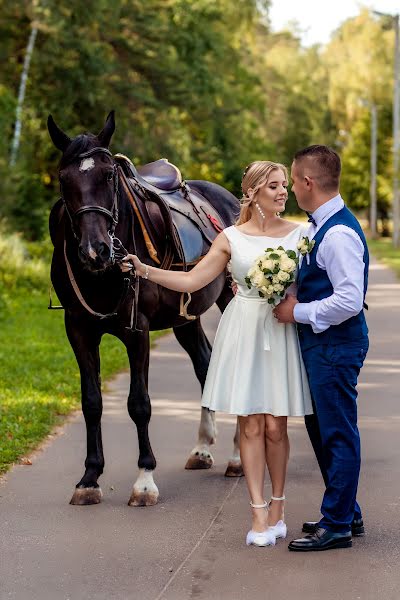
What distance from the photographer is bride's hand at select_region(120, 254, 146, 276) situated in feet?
21.5

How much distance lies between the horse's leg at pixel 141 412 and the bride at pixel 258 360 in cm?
103

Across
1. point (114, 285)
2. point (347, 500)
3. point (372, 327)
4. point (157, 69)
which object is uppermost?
point (157, 69)

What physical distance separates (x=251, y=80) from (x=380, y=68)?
14.0 m

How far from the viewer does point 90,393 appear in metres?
7.59

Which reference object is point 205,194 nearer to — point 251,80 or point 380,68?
point 251,80

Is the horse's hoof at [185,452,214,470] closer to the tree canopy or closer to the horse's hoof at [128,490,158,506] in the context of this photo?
the horse's hoof at [128,490,158,506]

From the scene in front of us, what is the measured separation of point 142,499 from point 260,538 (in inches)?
48.8

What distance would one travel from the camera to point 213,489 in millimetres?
7723

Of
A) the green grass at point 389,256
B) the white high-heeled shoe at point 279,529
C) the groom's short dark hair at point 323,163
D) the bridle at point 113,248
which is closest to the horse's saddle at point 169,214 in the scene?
the bridle at point 113,248

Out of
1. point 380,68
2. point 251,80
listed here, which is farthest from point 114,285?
point 380,68

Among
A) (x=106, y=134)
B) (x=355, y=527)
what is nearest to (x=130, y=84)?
(x=106, y=134)

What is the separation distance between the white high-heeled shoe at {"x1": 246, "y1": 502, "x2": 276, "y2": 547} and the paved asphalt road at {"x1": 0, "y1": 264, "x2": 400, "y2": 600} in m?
0.05

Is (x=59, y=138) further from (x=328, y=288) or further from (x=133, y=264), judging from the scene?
(x=328, y=288)

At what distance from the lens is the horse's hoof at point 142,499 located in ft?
23.9
